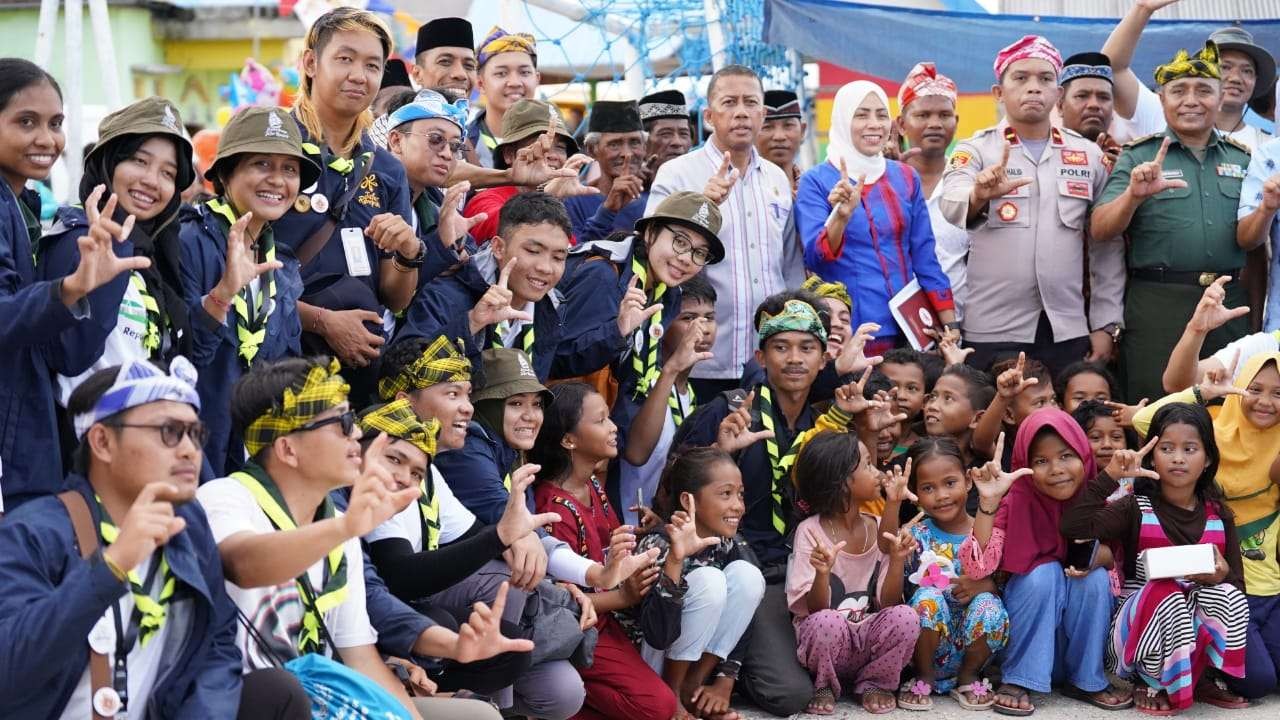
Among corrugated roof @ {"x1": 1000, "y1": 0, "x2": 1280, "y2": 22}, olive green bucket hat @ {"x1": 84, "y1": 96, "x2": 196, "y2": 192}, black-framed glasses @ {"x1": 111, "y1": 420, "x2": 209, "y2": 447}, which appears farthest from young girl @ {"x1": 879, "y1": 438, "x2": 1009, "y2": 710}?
corrugated roof @ {"x1": 1000, "y1": 0, "x2": 1280, "y2": 22}

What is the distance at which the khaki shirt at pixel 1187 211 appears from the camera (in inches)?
263

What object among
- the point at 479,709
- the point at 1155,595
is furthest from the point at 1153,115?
the point at 479,709

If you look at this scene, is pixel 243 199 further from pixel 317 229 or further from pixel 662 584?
pixel 662 584

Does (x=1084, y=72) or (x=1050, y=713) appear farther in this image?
(x=1084, y=72)

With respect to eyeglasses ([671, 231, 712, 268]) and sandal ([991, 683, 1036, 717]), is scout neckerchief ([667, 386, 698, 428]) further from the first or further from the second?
sandal ([991, 683, 1036, 717])

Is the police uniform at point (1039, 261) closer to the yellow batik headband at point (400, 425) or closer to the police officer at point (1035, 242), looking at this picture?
the police officer at point (1035, 242)

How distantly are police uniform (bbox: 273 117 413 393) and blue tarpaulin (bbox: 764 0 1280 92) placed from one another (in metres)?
4.13

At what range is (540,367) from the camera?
5.57 meters

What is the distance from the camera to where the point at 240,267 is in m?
4.22

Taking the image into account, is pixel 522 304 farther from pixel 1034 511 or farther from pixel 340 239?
pixel 1034 511

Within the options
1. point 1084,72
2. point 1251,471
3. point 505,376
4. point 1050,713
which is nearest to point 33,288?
point 505,376

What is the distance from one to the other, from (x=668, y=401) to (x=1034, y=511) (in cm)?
143

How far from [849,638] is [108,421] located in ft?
9.80

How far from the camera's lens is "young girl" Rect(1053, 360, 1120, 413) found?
6289 mm
